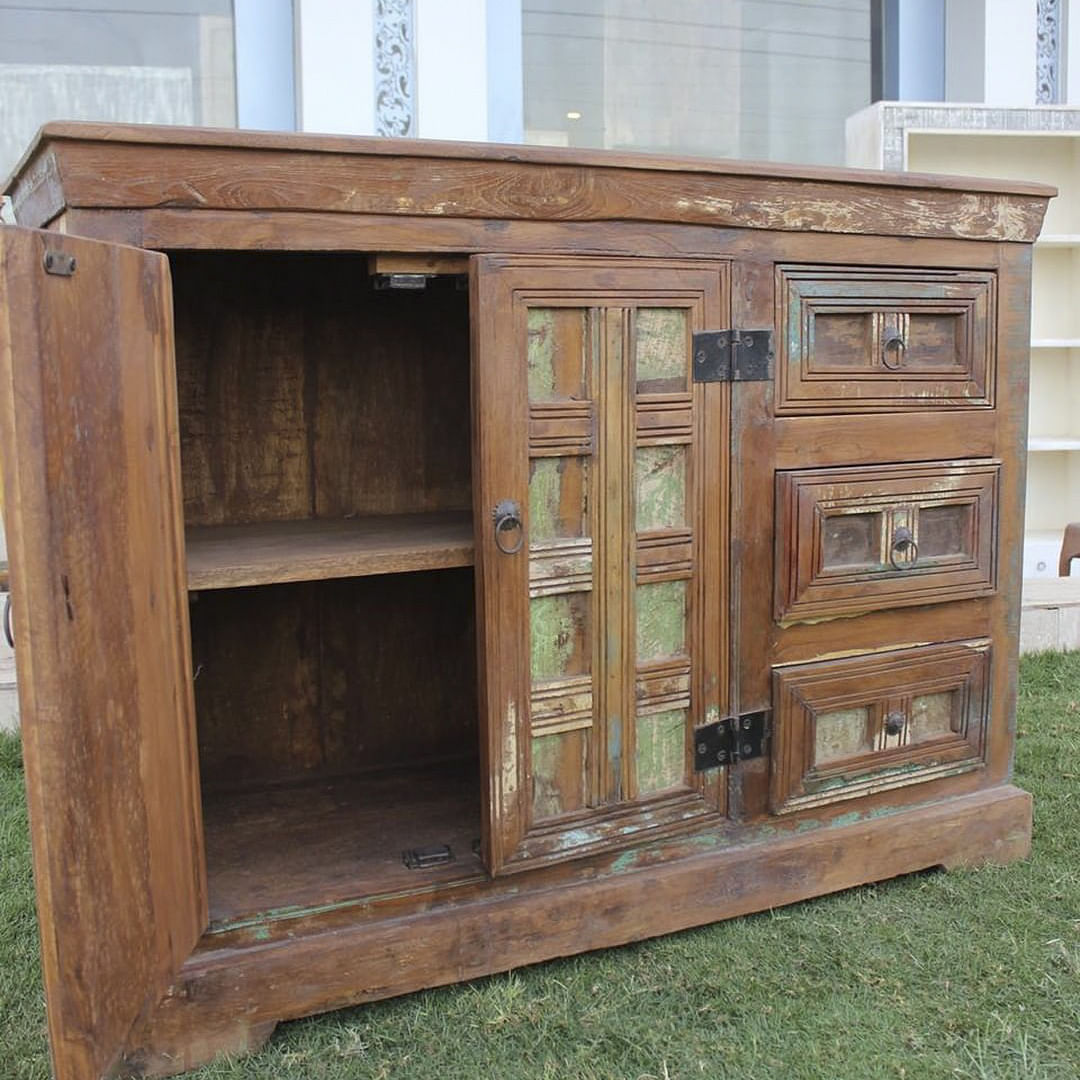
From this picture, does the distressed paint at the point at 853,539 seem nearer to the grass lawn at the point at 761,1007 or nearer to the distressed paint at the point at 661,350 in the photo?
the distressed paint at the point at 661,350


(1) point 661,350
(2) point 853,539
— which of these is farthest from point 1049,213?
(1) point 661,350

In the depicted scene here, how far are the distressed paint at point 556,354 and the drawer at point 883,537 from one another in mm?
427

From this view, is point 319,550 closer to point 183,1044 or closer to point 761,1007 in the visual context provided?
point 183,1044

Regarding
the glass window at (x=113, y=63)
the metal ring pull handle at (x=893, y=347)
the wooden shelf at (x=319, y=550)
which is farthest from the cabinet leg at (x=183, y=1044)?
the glass window at (x=113, y=63)

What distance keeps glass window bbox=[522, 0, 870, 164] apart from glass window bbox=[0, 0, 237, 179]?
3.85ft

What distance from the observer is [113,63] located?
387 centimetres

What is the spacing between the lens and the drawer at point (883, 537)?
1.98 m

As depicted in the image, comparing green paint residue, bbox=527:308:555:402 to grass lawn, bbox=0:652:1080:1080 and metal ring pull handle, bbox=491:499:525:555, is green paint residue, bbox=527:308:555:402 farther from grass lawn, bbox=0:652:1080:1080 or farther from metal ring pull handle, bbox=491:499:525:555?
grass lawn, bbox=0:652:1080:1080

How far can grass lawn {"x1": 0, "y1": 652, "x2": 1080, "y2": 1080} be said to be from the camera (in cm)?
163

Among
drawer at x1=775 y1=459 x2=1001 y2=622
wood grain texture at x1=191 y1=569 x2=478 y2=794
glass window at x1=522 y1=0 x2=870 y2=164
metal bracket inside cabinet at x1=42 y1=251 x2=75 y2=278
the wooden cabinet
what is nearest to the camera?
metal bracket inside cabinet at x1=42 y1=251 x2=75 y2=278

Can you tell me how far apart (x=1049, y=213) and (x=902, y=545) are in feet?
12.5

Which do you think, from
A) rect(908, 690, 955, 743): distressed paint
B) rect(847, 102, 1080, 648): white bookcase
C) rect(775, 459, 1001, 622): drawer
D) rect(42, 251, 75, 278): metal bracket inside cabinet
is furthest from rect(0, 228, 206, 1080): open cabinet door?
rect(847, 102, 1080, 648): white bookcase

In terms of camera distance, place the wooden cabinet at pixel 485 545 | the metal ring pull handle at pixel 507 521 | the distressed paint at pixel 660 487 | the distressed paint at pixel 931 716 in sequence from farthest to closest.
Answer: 1. the distressed paint at pixel 931 716
2. the distressed paint at pixel 660 487
3. the metal ring pull handle at pixel 507 521
4. the wooden cabinet at pixel 485 545

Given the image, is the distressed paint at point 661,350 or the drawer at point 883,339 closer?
the distressed paint at point 661,350
